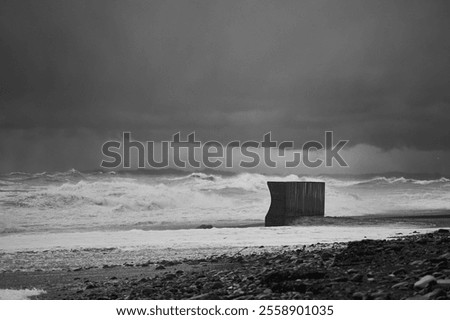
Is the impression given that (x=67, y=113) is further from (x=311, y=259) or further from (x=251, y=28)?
(x=311, y=259)

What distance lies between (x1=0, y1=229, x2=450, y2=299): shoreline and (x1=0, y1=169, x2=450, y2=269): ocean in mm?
212

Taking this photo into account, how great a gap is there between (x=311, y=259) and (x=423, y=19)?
6.87 ft

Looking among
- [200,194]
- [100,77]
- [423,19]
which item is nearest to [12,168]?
[100,77]

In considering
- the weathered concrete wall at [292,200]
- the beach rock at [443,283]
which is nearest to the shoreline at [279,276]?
the beach rock at [443,283]

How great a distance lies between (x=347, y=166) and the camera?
618 cm

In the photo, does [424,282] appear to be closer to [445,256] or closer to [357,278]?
[357,278]

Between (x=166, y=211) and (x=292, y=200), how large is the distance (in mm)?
1003

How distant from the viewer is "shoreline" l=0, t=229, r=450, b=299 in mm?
4926

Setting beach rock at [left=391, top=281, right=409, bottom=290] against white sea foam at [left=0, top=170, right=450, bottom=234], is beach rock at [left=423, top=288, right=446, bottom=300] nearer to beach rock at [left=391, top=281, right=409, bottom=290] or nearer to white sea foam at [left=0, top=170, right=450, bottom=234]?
beach rock at [left=391, top=281, right=409, bottom=290]

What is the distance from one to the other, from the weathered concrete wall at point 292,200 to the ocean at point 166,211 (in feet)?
0.17

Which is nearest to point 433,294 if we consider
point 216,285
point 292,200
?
point 216,285

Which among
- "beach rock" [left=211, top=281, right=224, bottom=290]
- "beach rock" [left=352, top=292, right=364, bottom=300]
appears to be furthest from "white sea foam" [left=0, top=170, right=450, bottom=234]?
"beach rock" [left=352, top=292, right=364, bottom=300]

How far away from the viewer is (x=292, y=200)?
6.25m

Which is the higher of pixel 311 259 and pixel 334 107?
pixel 334 107
